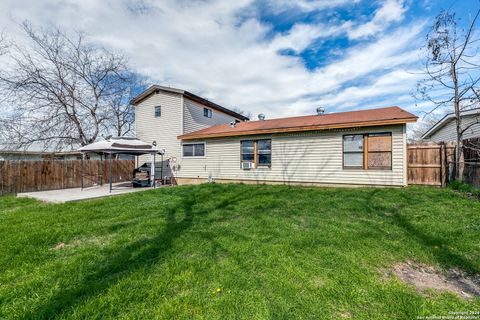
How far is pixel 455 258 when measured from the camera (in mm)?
2928

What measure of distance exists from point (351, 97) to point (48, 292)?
68.8 ft

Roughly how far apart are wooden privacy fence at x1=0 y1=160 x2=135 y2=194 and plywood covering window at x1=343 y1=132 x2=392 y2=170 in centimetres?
1260

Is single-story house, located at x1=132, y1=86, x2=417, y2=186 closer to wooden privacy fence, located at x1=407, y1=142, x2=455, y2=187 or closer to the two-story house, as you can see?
the two-story house

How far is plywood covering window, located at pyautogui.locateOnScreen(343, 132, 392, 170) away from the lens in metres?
8.03

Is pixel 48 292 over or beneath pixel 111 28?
beneath

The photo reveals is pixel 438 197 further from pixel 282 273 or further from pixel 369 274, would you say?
pixel 282 273

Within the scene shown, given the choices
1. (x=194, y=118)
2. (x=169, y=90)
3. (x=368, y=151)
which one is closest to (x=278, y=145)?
(x=368, y=151)

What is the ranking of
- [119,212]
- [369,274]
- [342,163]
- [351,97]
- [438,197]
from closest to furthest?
[369,274] < [119,212] < [438,197] < [342,163] < [351,97]

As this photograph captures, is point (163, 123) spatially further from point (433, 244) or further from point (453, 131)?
point (453, 131)

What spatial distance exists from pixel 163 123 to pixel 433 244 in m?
13.0

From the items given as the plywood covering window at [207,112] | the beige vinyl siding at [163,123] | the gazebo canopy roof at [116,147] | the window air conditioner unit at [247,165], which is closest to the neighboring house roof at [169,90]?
the beige vinyl siding at [163,123]

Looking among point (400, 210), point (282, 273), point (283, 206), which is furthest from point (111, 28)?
point (400, 210)

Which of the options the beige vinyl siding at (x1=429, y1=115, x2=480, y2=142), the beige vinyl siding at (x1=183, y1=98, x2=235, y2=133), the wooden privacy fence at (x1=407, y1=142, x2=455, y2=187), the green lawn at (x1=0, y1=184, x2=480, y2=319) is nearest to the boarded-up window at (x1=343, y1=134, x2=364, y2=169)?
the wooden privacy fence at (x1=407, y1=142, x2=455, y2=187)

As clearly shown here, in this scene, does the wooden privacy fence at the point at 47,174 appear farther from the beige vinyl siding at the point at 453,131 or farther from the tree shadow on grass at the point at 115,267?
the beige vinyl siding at the point at 453,131
